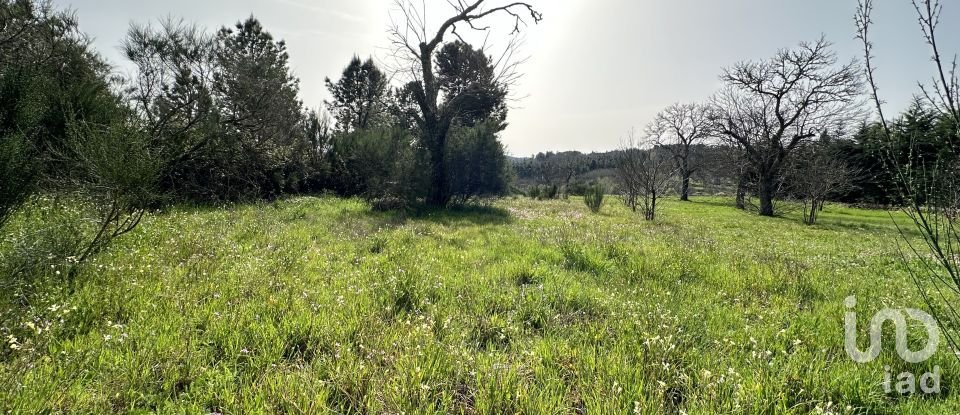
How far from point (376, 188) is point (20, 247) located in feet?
39.4

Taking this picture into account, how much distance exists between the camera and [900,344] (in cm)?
315

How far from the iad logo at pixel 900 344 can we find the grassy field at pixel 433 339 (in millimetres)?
70

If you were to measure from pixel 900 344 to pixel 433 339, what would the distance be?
4150 mm

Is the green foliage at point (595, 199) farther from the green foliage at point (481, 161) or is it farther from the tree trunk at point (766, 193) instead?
the tree trunk at point (766, 193)

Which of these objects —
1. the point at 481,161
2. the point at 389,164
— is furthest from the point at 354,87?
the point at 389,164

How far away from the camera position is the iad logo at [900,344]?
265 cm

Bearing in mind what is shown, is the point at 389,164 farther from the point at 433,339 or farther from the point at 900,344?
the point at 900,344

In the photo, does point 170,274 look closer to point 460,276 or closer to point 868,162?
point 460,276

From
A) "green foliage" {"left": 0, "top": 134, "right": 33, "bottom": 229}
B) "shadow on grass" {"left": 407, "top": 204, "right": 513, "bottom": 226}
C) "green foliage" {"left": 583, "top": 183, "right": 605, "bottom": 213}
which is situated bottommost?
"shadow on grass" {"left": 407, "top": 204, "right": 513, "bottom": 226}

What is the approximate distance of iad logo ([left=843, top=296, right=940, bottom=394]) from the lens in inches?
104

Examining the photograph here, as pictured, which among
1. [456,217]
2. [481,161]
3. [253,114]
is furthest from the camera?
[481,161]

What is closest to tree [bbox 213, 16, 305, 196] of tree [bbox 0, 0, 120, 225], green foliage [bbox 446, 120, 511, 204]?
tree [bbox 0, 0, 120, 225]

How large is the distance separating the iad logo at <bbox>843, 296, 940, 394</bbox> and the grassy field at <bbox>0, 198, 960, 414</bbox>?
0.07 meters

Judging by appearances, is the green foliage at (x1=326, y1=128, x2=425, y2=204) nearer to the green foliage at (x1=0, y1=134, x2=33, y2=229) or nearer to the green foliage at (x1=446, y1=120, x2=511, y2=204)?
the green foliage at (x1=446, y1=120, x2=511, y2=204)
